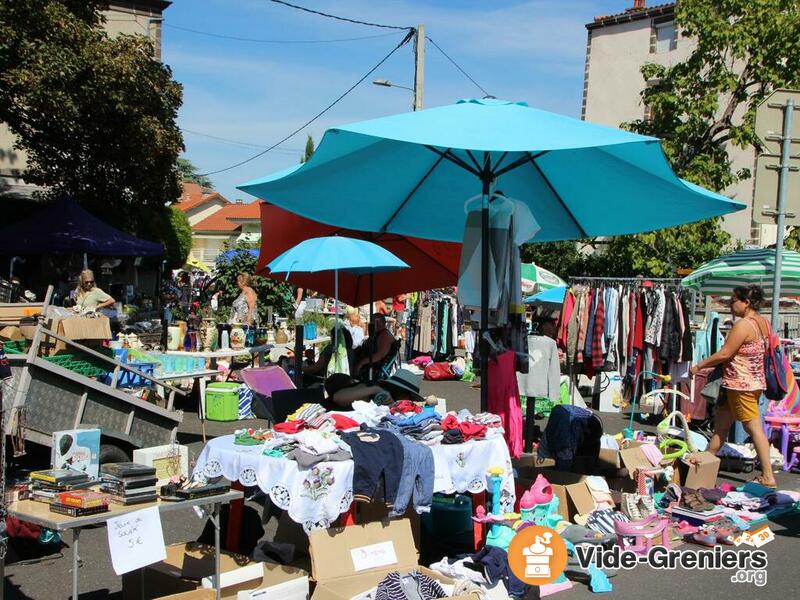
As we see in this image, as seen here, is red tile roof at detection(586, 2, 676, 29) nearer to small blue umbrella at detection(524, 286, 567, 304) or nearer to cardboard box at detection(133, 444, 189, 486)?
small blue umbrella at detection(524, 286, 567, 304)

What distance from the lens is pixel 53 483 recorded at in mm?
4297

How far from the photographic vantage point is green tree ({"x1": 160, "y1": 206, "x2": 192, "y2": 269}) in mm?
30781

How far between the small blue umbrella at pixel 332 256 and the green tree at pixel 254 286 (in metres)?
9.09

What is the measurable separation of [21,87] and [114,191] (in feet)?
15.8

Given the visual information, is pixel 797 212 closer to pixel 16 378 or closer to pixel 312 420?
pixel 312 420

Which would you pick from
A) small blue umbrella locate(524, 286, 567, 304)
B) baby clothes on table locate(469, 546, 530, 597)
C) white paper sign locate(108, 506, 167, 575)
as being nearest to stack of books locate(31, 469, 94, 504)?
white paper sign locate(108, 506, 167, 575)

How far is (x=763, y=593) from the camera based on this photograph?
17.7 feet

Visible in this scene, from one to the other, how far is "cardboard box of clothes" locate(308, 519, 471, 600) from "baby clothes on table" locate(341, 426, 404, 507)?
0.76 feet

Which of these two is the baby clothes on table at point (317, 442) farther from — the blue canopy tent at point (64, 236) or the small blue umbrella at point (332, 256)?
the blue canopy tent at point (64, 236)

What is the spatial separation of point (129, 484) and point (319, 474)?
1060mm

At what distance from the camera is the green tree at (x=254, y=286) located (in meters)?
18.0

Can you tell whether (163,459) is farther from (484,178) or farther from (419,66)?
(419,66)

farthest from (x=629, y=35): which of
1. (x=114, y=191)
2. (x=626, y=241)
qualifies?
(x=114, y=191)

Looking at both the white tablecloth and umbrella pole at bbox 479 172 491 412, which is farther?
umbrella pole at bbox 479 172 491 412
